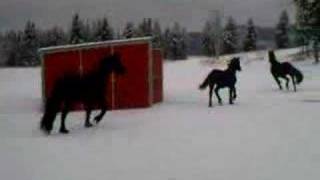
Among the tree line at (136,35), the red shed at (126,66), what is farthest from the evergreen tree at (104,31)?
the red shed at (126,66)

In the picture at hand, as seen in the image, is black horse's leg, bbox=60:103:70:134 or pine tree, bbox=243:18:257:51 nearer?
black horse's leg, bbox=60:103:70:134

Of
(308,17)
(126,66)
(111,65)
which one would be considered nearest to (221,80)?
(126,66)

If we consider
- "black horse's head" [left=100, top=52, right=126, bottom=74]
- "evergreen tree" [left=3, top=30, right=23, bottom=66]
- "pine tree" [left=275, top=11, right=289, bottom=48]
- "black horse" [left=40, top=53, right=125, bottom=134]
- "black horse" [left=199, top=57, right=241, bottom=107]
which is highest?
"black horse's head" [left=100, top=52, right=126, bottom=74]

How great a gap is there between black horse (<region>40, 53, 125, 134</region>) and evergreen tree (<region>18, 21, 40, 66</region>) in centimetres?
10745

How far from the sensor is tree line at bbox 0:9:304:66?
390 ft

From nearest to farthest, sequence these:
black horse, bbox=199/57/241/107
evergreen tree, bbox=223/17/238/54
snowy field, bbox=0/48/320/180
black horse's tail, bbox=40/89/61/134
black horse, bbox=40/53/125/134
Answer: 1. snowy field, bbox=0/48/320/180
2. black horse's tail, bbox=40/89/61/134
3. black horse, bbox=40/53/125/134
4. black horse, bbox=199/57/241/107
5. evergreen tree, bbox=223/17/238/54

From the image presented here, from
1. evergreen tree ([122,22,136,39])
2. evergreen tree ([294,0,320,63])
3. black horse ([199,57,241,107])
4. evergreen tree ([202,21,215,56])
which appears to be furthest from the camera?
evergreen tree ([202,21,215,56])

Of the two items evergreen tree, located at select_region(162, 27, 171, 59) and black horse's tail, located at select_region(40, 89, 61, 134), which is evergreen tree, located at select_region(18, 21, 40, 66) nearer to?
evergreen tree, located at select_region(162, 27, 171, 59)

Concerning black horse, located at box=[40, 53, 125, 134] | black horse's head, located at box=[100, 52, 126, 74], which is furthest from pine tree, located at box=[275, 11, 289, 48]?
black horse, located at box=[40, 53, 125, 134]

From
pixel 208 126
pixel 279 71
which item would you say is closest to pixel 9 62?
pixel 279 71

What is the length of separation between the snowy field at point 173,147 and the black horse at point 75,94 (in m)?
0.42

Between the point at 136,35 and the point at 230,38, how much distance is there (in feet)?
63.1

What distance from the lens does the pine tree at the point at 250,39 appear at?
409ft

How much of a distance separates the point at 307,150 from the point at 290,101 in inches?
446
